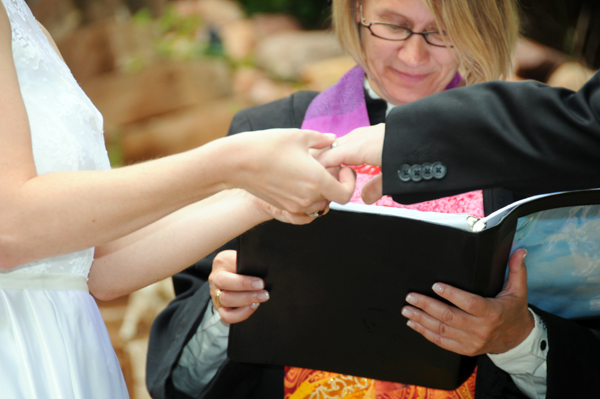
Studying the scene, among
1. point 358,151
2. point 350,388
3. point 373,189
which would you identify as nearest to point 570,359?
point 350,388

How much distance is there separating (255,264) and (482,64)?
102 cm

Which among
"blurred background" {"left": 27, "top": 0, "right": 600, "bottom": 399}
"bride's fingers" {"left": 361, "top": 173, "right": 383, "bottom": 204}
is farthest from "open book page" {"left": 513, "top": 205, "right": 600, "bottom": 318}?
"blurred background" {"left": 27, "top": 0, "right": 600, "bottom": 399}

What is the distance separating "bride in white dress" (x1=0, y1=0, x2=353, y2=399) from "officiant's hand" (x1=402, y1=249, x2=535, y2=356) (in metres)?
0.34

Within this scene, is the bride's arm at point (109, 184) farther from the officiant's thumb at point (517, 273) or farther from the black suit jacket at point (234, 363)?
the black suit jacket at point (234, 363)

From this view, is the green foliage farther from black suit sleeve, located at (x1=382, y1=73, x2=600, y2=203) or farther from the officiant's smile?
black suit sleeve, located at (x1=382, y1=73, x2=600, y2=203)

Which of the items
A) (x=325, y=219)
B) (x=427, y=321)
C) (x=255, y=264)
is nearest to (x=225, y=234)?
(x=255, y=264)

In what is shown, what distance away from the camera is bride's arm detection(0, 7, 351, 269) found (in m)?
0.96

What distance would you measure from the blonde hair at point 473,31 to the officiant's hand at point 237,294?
0.93 metres

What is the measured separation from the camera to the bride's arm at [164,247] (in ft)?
4.59

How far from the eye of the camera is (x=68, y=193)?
3.24 feet

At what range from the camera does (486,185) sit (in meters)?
1.21

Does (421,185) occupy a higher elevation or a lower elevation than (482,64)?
lower

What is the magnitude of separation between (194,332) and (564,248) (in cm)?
107

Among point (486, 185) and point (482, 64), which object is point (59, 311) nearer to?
point (486, 185)
